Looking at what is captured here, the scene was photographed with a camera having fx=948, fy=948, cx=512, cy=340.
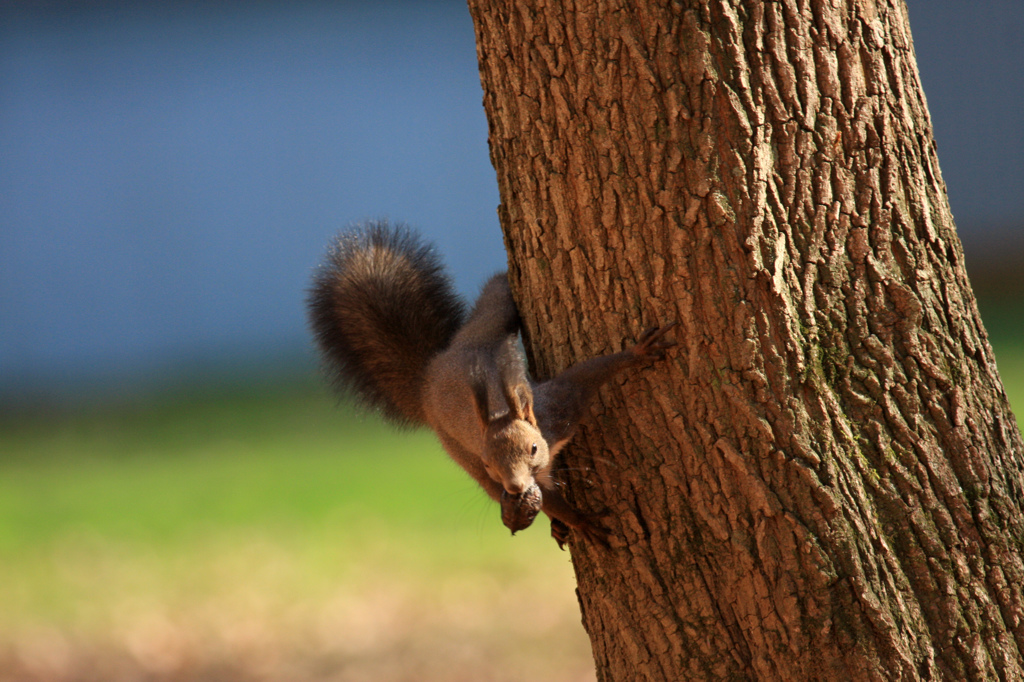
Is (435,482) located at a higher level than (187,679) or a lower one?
higher

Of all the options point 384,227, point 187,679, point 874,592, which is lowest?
point 187,679

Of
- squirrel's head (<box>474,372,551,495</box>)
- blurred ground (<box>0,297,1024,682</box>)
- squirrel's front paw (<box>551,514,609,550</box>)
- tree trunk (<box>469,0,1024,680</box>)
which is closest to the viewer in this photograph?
tree trunk (<box>469,0,1024,680</box>)

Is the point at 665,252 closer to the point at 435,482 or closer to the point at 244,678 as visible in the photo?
the point at 244,678

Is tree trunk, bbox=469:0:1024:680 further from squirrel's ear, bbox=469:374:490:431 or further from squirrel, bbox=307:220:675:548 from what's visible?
squirrel's ear, bbox=469:374:490:431

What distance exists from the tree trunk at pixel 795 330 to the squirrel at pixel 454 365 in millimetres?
167

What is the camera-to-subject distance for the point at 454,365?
2291 millimetres

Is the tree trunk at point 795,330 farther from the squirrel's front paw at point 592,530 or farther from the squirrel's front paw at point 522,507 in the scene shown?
the squirrel's front paw at point 522,507

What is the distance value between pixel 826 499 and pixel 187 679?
10.5 feet

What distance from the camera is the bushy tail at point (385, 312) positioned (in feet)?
8.25

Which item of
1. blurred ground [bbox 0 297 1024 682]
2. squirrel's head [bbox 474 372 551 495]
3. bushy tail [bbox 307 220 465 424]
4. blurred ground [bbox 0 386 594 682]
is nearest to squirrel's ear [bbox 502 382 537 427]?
squirrel's head [bbox 474 372 551 495]

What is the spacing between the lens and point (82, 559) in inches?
201

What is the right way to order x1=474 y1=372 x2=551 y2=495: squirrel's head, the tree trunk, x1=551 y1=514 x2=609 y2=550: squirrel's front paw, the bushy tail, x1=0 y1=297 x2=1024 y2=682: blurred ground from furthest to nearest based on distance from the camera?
x1=0 y1=297 x2=1024 y2=682: blurred ground
the bushy tail
x1=474 y1=372 x2=551 y2=495: squirrel's head
x1=551 y1=514 x2=609 y2=550: squirrel's front paw
the tree trunk

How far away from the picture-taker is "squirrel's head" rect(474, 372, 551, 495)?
6.35 ft

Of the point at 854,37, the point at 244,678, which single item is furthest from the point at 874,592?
the point at 244,678
